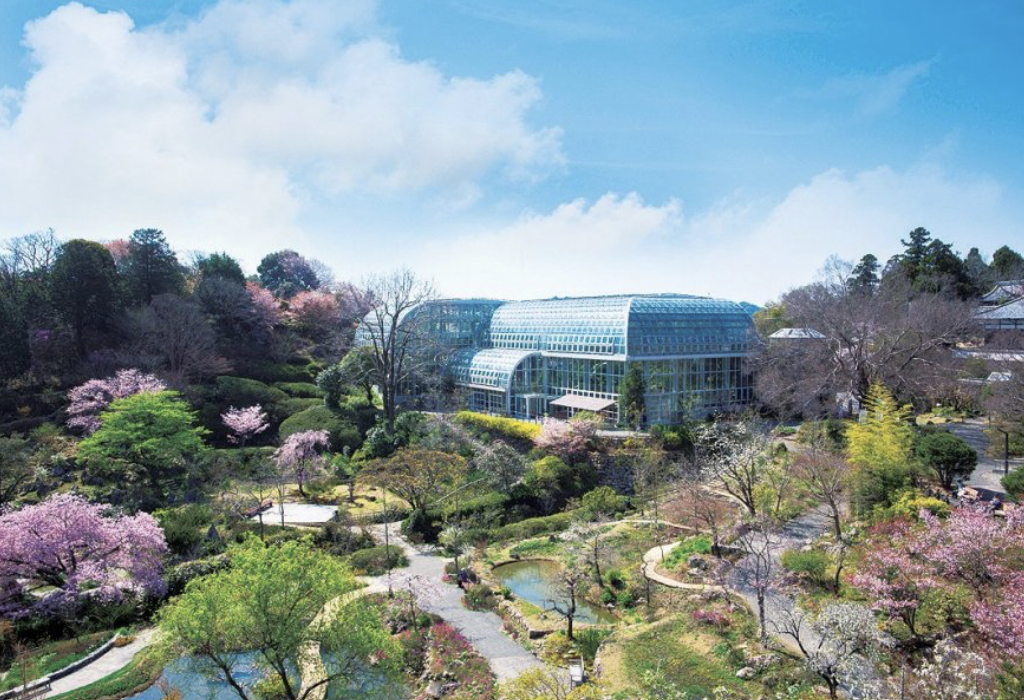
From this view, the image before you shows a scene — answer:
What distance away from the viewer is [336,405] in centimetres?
4231

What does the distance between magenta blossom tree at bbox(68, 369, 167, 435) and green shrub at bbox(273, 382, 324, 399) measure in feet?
35.0

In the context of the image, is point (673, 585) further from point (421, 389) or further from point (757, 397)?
point (421, 389)

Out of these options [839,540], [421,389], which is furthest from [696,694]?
[421,389]

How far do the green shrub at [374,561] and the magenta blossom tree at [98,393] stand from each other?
16.9m

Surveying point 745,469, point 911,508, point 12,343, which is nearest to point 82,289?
point 12,343

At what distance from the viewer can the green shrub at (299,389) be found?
149 feet

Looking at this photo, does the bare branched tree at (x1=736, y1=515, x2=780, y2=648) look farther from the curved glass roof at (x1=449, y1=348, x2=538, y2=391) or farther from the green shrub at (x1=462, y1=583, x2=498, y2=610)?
the curved glass roof at (x1=449, y1=348, x2=538, y2=391)

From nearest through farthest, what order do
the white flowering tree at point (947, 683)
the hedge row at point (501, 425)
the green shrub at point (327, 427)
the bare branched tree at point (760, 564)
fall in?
the white flowering tree at point (947, 683) < the bare branched tree at point (760, 564) < the hedge row at point (501, 425) < the green shrub at point (327, 427)

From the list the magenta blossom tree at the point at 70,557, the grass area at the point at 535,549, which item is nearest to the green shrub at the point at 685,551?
the grass area at the point at 535,549

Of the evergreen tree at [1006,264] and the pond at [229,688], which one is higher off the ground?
the evergreen tree at [1006,264]

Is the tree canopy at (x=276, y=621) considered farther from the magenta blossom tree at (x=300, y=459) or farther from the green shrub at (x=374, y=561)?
the magenta blossom tree at (x=300, y=459)

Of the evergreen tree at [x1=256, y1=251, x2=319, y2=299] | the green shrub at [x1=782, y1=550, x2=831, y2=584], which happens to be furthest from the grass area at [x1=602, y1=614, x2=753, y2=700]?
the evergreen tree at [x1=256, y1=251, x2=319, y2=299]

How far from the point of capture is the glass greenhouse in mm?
38719

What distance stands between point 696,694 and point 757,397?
31.2m
